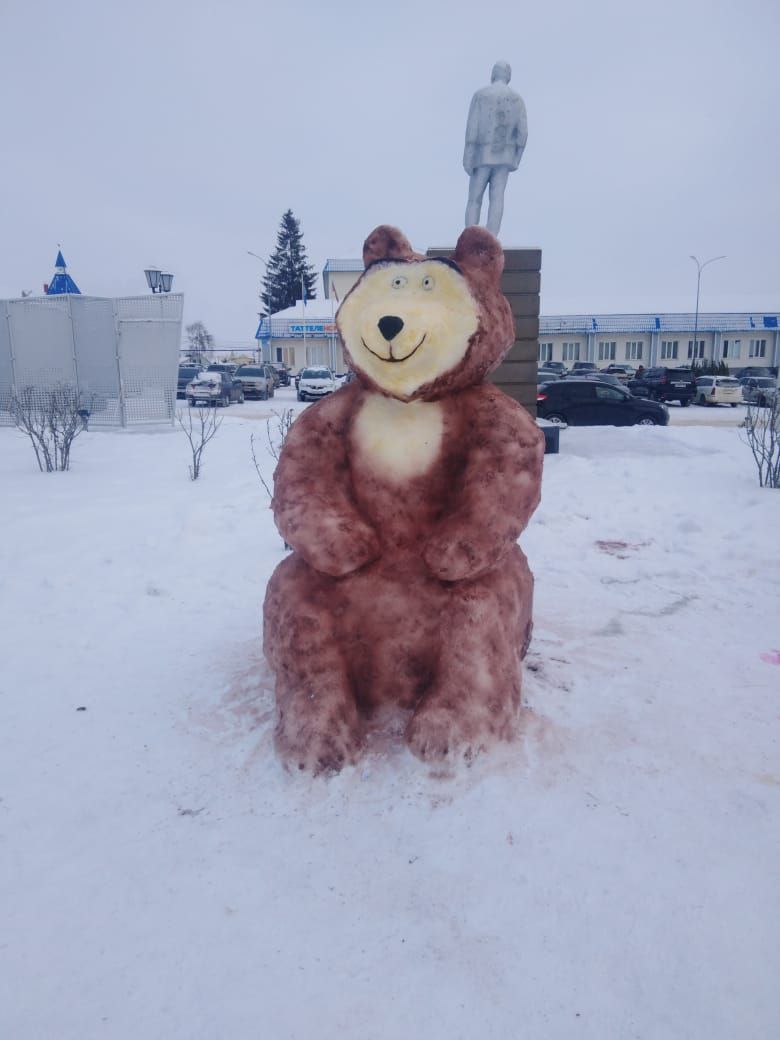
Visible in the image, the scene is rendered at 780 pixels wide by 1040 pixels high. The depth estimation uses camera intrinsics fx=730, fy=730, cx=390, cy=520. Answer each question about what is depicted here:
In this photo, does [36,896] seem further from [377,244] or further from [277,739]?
[377,244]

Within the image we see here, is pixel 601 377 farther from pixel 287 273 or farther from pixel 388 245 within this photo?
pixel 287 273

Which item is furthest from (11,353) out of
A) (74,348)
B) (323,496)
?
(323,496)

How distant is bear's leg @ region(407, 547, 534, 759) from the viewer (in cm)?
205

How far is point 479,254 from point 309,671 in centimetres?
138

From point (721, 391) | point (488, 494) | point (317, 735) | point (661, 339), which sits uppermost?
point (661, 339)

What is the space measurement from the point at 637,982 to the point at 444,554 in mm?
1098

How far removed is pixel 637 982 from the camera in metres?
1.39

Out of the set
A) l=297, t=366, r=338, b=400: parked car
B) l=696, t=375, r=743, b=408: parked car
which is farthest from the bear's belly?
l=696, t=375, r=743, b=408: parked car

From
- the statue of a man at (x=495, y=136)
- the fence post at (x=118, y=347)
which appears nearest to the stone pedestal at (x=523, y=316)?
the statue of a man at (x=495, y=136)

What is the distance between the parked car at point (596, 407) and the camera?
44.7ft

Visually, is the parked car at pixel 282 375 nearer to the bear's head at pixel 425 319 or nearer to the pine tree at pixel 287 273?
the pine tree at pixel 287 273

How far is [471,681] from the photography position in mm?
2088

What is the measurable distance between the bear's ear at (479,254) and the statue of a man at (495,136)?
6402mm

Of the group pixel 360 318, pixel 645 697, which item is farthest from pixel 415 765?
pixel 360 318
